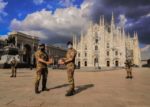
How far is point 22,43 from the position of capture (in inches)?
2827

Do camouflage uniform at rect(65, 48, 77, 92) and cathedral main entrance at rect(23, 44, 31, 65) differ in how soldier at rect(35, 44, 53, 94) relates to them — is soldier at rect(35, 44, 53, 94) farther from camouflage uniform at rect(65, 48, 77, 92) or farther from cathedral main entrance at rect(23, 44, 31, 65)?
cathedral main entrance at rect(23, 44, 31, 65)

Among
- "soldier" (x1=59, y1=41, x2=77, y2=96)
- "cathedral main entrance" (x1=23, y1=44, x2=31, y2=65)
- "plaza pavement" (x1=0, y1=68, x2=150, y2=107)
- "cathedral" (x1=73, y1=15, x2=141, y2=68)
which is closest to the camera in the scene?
"plaza pavement" (x1=0, y1=68, x2=150, y2=107)

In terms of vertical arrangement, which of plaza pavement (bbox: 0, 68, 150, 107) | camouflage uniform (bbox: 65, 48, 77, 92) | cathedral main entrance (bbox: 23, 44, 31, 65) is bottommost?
plaza pavement (bbox: 0, 68, 150, 107)

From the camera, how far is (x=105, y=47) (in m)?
71.8

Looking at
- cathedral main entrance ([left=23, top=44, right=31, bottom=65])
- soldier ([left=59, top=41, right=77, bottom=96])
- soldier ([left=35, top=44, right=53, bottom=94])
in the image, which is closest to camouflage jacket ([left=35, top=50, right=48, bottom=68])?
soldier ([left=35, top=44, right=53, bottom=94])

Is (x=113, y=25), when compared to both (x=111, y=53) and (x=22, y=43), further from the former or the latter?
(x=22, y=43)

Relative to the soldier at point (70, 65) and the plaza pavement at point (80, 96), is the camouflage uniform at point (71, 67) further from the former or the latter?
the plaza pavement at point (80, 96)

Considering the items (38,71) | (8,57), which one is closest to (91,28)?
(8,57)

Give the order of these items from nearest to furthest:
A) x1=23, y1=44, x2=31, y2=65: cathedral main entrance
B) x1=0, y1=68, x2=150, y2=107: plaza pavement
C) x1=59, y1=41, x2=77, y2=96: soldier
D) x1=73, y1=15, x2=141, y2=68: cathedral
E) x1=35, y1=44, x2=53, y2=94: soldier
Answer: x1=0, y1=68, x2=150, y2=107: plaza pavement
x1=59, y1=41, x2=77, y2=96: soldier
x1=35, y1=44, x2=53, y2=94: soldier
x1=73, y1=15, x2=141, y2=68: cathedral
x1=23, y1=44, x2=31, y2=65: cathedral main entrance

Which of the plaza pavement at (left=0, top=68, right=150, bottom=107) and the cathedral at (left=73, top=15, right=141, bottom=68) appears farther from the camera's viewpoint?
the cathedral at (left=73, top=15, right=141, bottom=68)

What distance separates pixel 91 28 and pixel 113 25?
8626mm

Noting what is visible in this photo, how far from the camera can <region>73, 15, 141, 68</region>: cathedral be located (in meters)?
69.6

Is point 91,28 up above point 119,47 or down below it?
above

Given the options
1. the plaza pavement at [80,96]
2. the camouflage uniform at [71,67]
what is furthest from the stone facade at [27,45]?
the camouflage uniform at [71,67]
